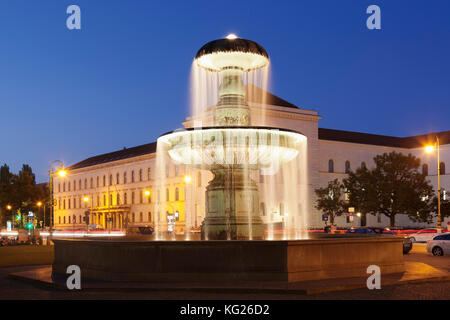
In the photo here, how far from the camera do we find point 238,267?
13.1m

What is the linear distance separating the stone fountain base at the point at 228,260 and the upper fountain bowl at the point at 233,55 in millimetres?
6272

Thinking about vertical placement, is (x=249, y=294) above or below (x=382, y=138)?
below

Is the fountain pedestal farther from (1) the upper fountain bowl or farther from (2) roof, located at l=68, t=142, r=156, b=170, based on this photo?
(2) roof, located at l=68, t=142, r=156, b=170

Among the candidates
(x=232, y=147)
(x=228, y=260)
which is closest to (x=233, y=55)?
(x=232, y=147)

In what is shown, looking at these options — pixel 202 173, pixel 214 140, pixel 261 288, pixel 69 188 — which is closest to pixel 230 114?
pixel 214 140

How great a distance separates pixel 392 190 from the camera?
60562 millimetres

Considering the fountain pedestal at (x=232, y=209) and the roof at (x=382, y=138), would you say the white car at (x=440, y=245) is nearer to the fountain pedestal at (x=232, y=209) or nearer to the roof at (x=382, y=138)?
the fountain pedestal at (x=232, y=209)

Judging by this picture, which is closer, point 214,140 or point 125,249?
point 125,249

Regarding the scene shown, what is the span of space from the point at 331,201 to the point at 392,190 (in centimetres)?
939

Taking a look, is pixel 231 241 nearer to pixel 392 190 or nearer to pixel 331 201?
pixel 392 190

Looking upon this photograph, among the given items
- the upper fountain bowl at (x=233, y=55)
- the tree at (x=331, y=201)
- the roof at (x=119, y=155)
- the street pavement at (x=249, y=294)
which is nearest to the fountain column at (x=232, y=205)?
the upper fountain bowl at (x=233, y=55)

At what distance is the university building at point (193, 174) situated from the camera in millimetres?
71938
